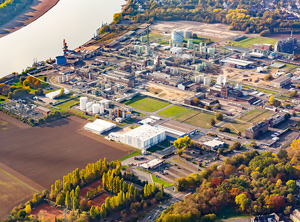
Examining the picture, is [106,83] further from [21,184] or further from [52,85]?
[21,184]

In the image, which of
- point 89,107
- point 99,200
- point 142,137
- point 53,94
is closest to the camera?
point 99,200

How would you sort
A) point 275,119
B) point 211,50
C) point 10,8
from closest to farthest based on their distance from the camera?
point 275,119 < point 211,50 < point 10,8

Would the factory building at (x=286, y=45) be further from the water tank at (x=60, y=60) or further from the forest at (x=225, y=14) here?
the water tank at (x=60, y=60)

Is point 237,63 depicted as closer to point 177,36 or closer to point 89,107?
point 177,36

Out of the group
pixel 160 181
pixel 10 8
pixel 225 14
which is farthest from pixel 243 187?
pixel 10 8

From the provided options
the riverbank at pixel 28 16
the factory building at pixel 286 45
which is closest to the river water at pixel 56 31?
the riverbank at pixel 28 16

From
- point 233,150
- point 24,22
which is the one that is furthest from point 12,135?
point 24,22
